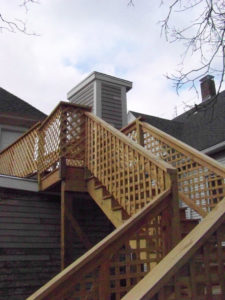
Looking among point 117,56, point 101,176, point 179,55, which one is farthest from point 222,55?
point 117,56

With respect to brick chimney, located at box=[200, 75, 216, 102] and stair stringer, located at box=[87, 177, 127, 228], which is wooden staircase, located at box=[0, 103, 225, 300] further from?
brick chimney, located at box=[200, 75, 216, 102]

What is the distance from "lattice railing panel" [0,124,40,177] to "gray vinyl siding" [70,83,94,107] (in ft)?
12.0

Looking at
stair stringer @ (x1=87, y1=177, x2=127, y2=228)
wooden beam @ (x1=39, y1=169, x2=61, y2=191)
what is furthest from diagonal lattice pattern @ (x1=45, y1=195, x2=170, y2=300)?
wooden beam @ (x1=39, y1=169, x2=61, y2=191)

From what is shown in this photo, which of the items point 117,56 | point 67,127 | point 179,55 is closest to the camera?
point 179,55

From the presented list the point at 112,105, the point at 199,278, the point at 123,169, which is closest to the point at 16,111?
the point at 112,105

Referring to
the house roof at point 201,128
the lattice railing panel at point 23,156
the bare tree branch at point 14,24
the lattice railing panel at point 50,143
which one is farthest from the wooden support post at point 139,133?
the bare tree branch at point 14,24

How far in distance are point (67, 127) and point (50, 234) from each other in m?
1.96

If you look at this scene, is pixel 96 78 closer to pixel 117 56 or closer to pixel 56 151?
pixel 117 56

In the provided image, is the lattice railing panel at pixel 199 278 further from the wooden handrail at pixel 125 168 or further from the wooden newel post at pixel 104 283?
the wooden handrail at pixel 125 168

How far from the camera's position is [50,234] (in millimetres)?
6422

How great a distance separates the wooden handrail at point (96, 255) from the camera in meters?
2.75

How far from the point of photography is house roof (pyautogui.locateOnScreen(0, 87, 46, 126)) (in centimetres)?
1029

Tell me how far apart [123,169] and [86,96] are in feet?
23.4

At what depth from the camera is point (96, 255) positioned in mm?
3018
